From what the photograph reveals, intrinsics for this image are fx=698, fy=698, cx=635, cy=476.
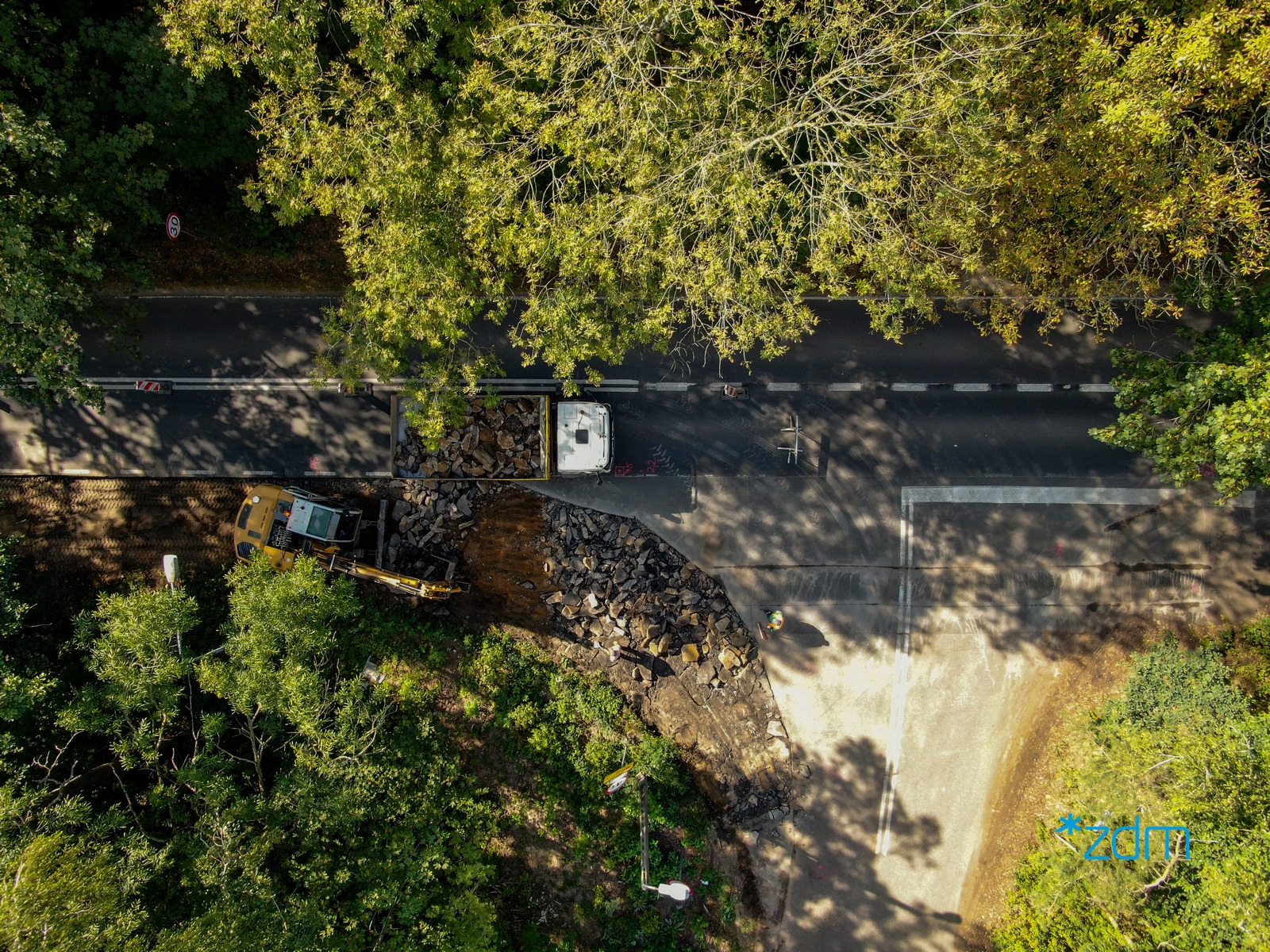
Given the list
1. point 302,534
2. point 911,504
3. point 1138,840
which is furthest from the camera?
point 911,504

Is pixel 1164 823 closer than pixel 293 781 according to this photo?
No

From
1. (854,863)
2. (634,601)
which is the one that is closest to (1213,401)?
(634,601)

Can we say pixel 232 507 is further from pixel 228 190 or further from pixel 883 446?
pixel 883 446

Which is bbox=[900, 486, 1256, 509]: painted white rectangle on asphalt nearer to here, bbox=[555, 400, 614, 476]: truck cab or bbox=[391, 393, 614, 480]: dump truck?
bbox=[555, 400, 614, 476]: truck cab

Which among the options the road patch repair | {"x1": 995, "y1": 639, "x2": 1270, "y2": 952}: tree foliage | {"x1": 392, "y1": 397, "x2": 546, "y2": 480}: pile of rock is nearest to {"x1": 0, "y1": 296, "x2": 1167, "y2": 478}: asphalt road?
the road patch repair

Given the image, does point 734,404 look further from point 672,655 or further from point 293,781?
point 293,781

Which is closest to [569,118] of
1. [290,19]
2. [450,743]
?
[290,19]
